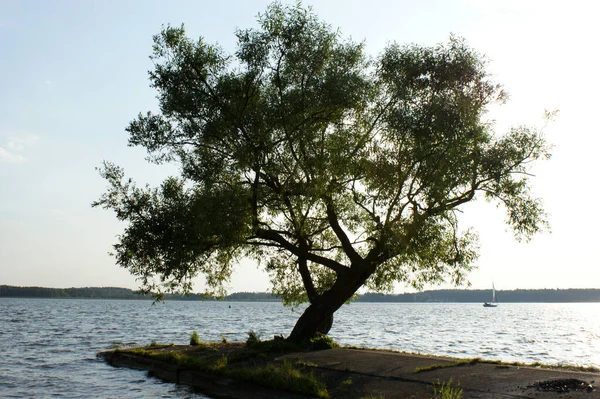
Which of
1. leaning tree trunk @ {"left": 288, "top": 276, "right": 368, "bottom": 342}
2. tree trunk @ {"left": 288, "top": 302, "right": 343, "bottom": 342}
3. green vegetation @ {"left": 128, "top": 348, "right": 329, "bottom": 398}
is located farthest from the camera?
tree trunk @ {"left": 288, "top": 302, "right": 343, "bottom": 342}

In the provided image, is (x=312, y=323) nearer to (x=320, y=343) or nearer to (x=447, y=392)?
(x=320, y=343)

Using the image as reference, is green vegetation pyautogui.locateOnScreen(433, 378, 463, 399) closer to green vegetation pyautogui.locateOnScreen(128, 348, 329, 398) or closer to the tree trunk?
green vegetation pyautogui.locateOnScreen(128, 348, 329, 398)

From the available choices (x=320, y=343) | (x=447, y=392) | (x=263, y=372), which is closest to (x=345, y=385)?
(x=263, y=372)

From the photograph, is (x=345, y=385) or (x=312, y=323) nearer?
(x=345, y=385)

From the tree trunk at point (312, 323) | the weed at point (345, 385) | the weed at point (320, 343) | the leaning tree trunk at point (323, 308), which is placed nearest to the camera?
the weed at point (345, 385)

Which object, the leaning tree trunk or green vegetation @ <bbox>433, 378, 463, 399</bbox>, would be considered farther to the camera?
the leaning tree trunk

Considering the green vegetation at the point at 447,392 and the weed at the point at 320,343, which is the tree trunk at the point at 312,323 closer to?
the weed at the point at 320,343

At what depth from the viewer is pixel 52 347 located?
135 feet

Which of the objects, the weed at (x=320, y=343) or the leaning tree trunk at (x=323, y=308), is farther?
the leaning tree trunk at (x=323, y=308)

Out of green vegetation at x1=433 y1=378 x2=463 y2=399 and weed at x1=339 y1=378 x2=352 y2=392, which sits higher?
green vegetation at x1=433 y1=378 x2=463 y2=399

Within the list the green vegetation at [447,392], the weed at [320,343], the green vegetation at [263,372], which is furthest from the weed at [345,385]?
the weed at [320,343]

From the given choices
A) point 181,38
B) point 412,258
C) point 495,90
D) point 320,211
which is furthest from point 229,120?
point 495,90

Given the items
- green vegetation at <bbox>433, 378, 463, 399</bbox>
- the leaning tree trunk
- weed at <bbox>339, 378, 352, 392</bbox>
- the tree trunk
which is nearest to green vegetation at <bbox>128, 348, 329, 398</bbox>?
weed at <bbox>339, 378, 352, 392</bbox>

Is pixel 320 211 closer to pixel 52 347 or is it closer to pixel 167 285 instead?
pixel 167 285
